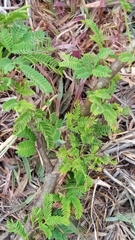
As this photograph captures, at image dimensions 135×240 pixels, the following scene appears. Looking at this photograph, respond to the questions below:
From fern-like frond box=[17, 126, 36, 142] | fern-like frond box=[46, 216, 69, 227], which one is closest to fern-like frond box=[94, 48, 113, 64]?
fern-like frond box=[17, 126, 36, 142]

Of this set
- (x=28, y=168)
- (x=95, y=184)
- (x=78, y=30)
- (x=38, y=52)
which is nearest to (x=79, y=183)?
(x=95, y=184)

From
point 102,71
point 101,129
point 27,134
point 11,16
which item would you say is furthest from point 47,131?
point 11,16

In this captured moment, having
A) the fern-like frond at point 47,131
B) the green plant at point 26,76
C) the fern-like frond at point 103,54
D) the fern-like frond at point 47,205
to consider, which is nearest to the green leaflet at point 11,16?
the green plant at point 26,76

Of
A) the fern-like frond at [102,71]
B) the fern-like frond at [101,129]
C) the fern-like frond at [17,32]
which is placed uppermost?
the fern-like frond at [17,32]

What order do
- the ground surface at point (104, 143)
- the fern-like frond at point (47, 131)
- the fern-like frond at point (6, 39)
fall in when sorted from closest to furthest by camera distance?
the fern-like frond at point (6, 39) < the fern-like frond at point (47, 131) < the ground surface at point (104, 143)

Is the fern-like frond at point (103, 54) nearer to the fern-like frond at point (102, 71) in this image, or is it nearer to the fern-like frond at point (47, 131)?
the fern-like frond at point (102, 71)

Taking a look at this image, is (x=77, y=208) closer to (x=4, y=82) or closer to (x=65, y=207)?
(x=65, y=207)

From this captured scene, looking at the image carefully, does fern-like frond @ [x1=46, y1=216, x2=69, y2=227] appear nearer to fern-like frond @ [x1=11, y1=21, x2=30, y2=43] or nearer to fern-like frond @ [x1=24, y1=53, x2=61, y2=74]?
fern-like frond @ [x1=24, y1=53, x2=61, y2=74]
